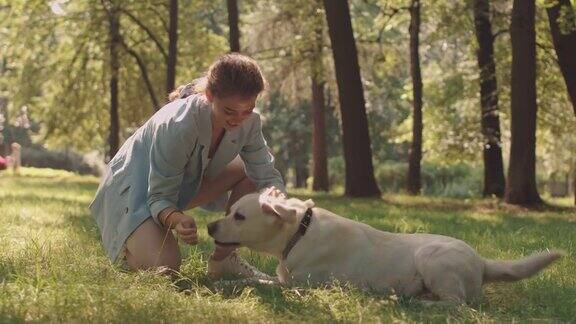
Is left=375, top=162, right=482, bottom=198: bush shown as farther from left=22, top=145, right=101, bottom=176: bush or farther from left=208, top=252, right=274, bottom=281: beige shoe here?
left=208, top=252, right=274, bottom=281: beige shoe

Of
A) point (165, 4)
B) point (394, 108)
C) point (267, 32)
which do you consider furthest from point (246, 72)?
point (394, 108)

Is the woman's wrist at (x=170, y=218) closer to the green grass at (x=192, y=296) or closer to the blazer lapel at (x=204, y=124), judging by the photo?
the green grass at (x=192, y=296)

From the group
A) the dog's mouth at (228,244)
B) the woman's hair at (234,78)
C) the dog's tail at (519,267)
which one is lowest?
the dog's tail at (519,267)

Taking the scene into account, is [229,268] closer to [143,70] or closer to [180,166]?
[180,166]

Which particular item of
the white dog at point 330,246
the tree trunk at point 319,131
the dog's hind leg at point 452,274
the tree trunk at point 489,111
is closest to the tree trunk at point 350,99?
the tree trunk at point 489,111

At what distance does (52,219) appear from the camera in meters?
9.05

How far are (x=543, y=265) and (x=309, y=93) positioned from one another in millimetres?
19510

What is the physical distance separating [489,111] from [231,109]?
1560 centimetres

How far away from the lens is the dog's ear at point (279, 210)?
16.7 ft

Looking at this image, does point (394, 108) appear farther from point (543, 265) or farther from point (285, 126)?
point (543, 265)

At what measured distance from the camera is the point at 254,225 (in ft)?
17.1

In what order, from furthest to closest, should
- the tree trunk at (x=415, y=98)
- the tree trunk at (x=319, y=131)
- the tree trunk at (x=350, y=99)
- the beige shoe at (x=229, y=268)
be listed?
1. the tree trunk at (x=319, y=131)
2. the tree trunk at (x=415, y=98)
3. the tree trunk at (x=350, y=99)
4. the beige shoe at (x=229, y=268)

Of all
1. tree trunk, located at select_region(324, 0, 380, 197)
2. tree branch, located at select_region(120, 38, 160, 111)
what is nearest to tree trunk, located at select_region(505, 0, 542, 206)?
tree trunk, located at select_region(324, 0, 380, 197)

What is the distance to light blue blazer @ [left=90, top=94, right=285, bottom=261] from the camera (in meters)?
5.26
